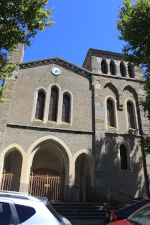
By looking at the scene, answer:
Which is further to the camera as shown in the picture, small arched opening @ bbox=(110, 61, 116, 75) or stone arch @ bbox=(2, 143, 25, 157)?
small arched opening @ bbox=(110, 61, 116, 75)

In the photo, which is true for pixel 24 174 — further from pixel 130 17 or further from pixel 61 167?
pixel 130 17

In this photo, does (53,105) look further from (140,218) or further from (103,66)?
(140,218)

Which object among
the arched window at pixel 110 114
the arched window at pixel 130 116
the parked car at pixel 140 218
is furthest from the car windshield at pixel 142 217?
the arched window at pixel 130 116

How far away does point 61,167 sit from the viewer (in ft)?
46.5

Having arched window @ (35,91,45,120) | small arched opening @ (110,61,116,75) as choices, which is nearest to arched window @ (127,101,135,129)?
small arched opening @ (110,61,116,75)

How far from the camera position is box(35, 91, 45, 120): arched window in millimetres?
13009

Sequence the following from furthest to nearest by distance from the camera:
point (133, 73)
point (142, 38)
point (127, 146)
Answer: point (133, 73) < point (127, 146) < point (142, 38)

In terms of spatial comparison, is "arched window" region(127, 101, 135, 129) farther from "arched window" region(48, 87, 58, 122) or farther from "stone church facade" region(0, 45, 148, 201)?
"arched window" region(48, 87, 58, 122)

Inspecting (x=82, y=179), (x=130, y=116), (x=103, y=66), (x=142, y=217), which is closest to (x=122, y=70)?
(x=103, y=66)

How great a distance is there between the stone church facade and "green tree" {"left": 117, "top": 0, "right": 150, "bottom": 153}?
183 cm

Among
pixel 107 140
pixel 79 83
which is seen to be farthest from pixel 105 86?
pixel 107 140

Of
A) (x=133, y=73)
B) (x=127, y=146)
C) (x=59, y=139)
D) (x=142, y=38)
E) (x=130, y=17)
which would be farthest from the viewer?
(x=133, y=73)

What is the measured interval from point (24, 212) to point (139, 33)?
10.9 m

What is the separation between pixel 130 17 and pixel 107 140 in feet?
26.1
